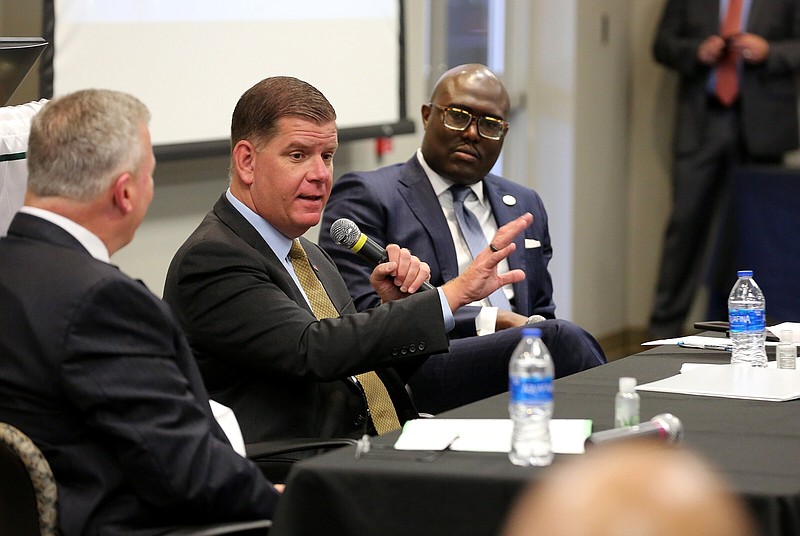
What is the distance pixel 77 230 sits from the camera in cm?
180

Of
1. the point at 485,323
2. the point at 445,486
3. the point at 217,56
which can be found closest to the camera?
the point at 445,486

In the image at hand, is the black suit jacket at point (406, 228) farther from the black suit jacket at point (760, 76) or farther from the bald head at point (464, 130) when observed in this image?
the black suit jacket at point (760, 76)

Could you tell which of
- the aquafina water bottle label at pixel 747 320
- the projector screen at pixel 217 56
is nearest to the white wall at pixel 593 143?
the projector screen at pixel 217 56

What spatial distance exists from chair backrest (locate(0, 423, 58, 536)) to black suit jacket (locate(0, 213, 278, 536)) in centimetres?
3

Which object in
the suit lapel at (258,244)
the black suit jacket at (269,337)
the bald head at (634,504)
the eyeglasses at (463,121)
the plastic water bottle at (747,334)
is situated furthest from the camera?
→ the eyeglasses at (463,121)

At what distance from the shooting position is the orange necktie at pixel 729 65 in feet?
21.3

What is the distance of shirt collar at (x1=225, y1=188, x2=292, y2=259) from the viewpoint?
2510mm

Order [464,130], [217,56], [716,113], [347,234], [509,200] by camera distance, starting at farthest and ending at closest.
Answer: [716,113], [217,56], [509,200], [464,130], [347,234]

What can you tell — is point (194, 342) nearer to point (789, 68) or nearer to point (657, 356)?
point (657, 356)

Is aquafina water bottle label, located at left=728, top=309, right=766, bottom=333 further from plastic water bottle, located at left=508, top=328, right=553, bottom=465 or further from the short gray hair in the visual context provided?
the short gray hair

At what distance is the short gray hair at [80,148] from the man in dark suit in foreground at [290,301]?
58 centimetres

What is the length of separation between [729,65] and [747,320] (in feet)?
13.8

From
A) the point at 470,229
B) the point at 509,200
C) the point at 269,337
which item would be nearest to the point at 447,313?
the point at 269,337

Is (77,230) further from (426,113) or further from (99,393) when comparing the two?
(426,113)
